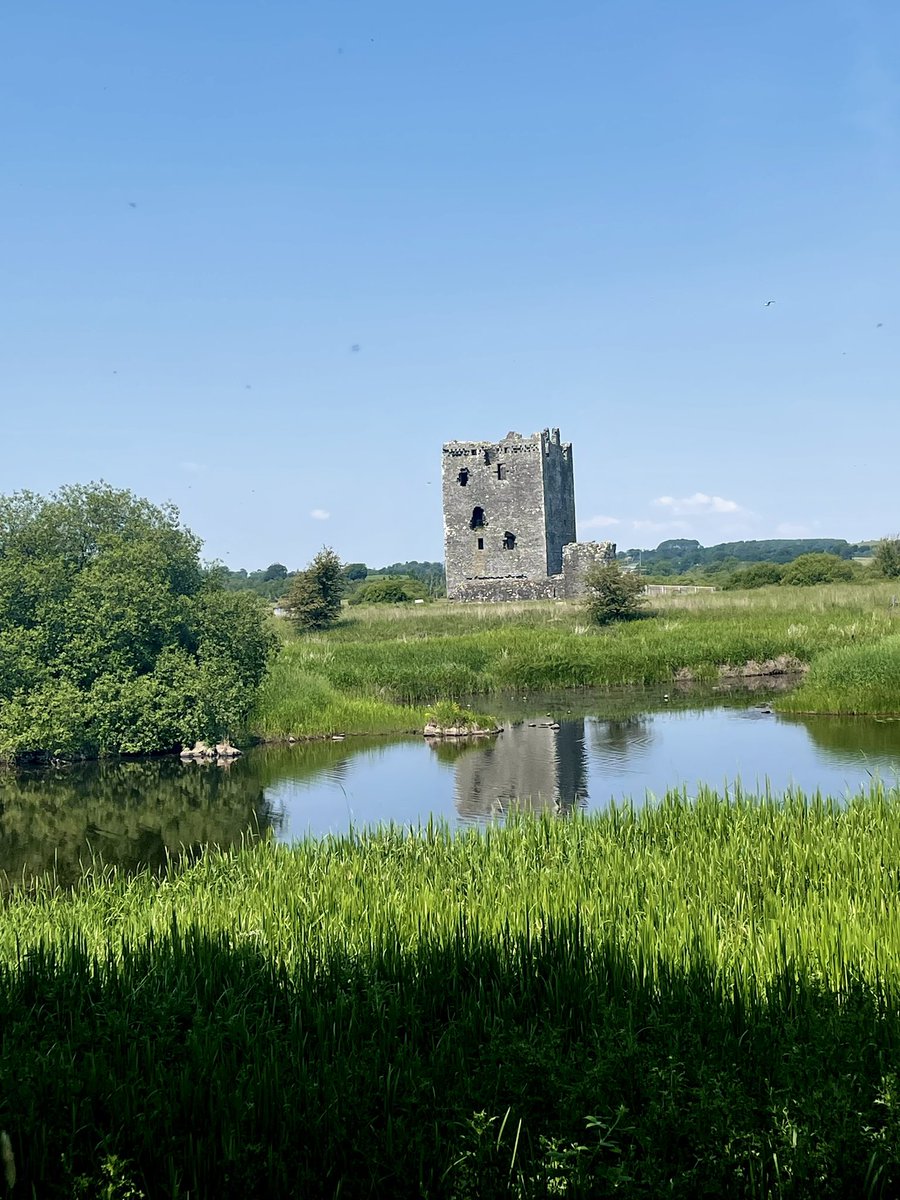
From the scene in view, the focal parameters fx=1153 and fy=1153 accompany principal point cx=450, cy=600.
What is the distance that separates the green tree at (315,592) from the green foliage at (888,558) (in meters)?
28.0

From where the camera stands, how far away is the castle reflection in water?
15.1m

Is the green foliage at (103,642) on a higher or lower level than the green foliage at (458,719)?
higher

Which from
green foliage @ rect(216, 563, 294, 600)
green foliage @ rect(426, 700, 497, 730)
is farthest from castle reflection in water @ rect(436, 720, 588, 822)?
green foliage @ rect(216, 563, 294, 600)

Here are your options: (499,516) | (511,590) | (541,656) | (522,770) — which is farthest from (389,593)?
(522,770)

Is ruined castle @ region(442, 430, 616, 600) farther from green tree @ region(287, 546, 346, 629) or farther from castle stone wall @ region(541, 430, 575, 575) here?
green tree @ region(287, 546, 346, 629)

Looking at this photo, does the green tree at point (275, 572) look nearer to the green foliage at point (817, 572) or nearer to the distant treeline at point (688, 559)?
the distant treeline at point (688, 559)

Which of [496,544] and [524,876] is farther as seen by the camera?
[496,544]

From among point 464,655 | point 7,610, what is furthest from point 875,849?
point 464,655

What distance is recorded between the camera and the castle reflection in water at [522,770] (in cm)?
1513

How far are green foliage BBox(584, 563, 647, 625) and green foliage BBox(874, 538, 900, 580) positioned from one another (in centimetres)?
2151

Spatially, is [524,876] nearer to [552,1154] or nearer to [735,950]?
[735,950]

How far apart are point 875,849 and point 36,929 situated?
634cm

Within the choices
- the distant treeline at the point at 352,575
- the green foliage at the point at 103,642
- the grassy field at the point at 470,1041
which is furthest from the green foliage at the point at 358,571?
the grassy field at the point at 470,1041

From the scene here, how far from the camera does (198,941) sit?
22.0ft
